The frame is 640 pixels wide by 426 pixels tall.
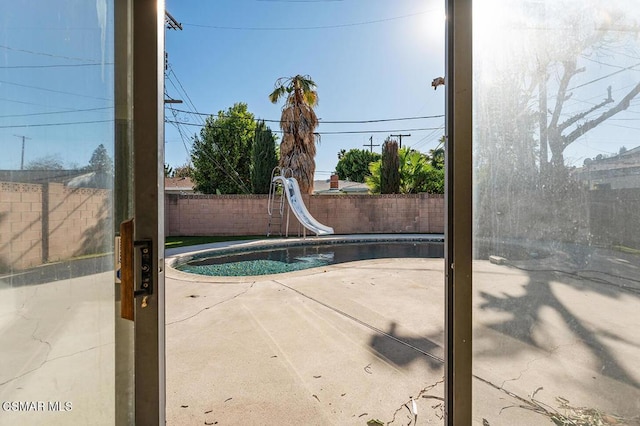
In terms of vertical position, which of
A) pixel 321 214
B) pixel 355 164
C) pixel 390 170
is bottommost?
pixel 321 214

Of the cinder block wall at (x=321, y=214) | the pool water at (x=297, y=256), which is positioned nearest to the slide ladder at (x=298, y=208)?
the pool water at (x=297, y=256)

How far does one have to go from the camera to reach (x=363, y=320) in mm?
3043

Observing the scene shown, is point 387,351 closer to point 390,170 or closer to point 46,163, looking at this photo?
point 46,163

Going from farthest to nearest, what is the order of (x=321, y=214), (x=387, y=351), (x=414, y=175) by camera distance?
(x=414, y=175) → (x=321, y=214) → (x=387, y=351)

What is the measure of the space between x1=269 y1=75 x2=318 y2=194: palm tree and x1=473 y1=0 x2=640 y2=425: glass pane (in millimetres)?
11860

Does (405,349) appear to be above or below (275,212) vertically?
below

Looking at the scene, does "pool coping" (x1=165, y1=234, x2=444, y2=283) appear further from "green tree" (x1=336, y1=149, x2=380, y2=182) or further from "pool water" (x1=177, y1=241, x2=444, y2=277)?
"green tree" (x1=336, y1=149, x2=380, y2=182)

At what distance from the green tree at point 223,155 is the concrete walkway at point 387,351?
39.3 feet

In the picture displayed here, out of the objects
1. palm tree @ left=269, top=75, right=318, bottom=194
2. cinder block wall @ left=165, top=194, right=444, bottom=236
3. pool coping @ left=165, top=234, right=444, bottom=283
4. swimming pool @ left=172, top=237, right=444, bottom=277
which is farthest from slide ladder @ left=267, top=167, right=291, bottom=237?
swimming pool @ left=172, top=237, right=444, bottom=277

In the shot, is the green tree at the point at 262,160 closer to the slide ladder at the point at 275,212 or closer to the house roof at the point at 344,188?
the slide ladder at the point at 275,212

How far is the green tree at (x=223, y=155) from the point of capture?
15477 mm

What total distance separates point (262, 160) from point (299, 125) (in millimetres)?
2408

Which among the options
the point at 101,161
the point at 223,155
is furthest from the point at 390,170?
the point at 101,161

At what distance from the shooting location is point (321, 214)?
491 inches
